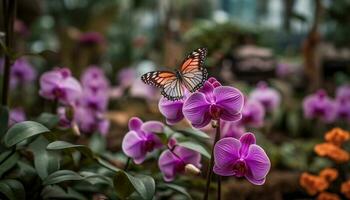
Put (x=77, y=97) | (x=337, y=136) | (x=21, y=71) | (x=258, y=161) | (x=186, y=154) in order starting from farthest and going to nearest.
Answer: (x=21, y=71) → (x=77, y=97) → (x=337, y=136) → (x=186, y=154) → (x=258, y=161)

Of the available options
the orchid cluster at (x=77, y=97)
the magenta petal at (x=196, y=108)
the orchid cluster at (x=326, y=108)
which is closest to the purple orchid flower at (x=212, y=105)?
the magenta petal at (x=196, y=108)

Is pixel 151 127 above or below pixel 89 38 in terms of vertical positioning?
below

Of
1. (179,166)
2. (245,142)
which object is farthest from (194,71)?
(179,166)

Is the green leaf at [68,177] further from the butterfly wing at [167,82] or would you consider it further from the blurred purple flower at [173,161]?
the butterfly wing at [167,82]

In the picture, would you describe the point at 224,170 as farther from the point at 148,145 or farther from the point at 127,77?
the point at 127,77

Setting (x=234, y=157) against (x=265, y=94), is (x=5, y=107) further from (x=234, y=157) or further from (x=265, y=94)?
(x=265, y=94)

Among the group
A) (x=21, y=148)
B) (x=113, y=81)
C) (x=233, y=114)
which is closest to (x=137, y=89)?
(x=113, y=81)
